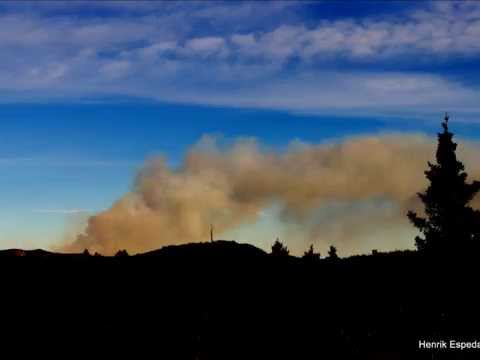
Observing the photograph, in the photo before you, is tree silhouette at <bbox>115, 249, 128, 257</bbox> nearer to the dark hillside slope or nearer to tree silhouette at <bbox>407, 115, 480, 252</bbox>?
the dark hillside slope

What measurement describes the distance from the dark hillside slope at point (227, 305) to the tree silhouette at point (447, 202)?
1987 cm

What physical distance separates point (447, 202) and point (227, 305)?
29.2 m

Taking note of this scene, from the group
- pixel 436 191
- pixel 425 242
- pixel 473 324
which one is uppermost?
pixel 436 191

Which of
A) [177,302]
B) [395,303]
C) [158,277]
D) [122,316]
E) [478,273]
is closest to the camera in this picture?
[122,316]

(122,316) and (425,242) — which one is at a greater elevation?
(425,242)

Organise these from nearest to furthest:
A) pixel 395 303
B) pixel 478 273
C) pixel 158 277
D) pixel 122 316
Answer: pixel 122 316
pixel 158 277
pixel 395 303
pixel 478 273

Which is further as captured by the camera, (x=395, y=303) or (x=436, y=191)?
(x=436, y=191)

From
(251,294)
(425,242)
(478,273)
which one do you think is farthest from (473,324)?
(425,242)

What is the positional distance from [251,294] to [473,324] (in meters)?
7.29

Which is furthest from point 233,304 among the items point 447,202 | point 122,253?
point 447,202

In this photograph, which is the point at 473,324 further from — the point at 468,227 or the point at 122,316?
the point at 468,227

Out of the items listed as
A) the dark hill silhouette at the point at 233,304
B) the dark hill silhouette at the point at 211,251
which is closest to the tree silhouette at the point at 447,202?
the dark hill silhouette at the point at 233,304

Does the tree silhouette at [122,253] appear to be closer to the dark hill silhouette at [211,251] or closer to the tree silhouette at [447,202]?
the dark hill silhouette at [211,251]

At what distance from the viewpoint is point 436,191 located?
43.3 m
